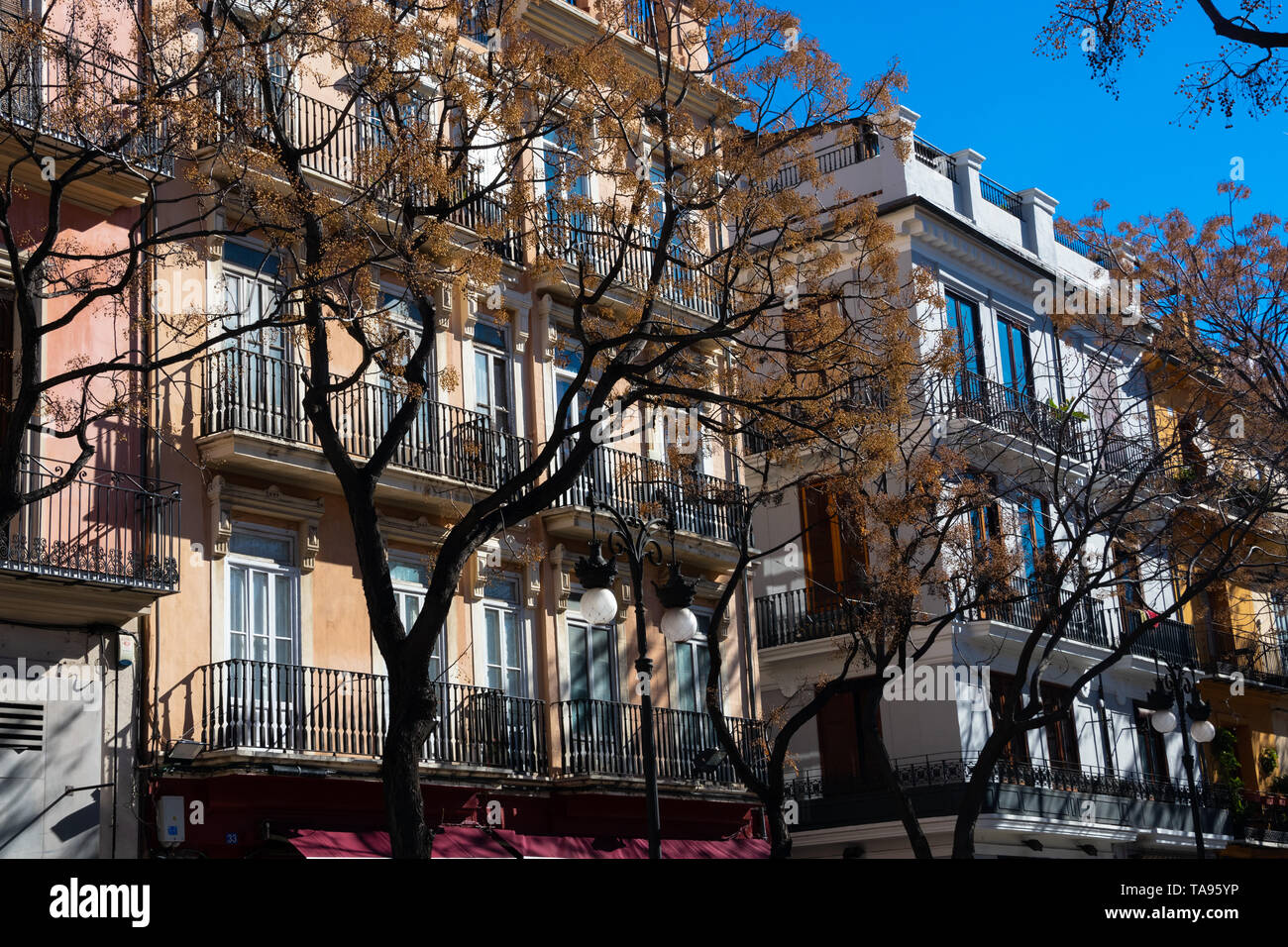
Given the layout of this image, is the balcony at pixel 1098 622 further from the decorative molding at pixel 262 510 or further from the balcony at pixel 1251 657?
the decorative molding at pixel 262 510

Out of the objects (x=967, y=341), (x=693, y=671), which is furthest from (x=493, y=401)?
(x=967, y=341)

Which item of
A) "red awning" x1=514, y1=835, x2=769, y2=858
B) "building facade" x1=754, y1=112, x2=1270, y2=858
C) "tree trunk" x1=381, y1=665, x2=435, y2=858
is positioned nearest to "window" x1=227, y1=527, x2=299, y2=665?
"red awning" x1=514, y1=835, x2=769, y2=858

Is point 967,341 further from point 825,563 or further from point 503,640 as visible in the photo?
point 503,640

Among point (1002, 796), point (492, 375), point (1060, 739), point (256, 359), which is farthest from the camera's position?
point (1060, 739)

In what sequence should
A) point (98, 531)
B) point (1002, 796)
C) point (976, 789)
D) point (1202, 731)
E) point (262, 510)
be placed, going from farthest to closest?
point (1002, 796), point (1202, 731), point (976, 789), point (262, 510), point (98, 531)

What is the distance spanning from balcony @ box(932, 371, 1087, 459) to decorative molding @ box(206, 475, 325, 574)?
13.0 meters

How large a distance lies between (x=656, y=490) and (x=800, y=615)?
329 inches

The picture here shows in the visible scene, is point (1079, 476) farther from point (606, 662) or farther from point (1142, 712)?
point (606, 662)

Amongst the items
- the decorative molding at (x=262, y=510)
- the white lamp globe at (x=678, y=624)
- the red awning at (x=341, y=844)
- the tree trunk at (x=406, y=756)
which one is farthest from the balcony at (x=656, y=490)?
the tree trunk at (x=406, y=756)

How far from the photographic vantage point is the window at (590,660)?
75.0 ft

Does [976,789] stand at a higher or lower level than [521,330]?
lower

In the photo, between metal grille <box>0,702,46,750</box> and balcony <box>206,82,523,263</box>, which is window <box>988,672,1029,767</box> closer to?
balcony <box>206,82,523,263</box>

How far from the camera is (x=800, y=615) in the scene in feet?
97.6

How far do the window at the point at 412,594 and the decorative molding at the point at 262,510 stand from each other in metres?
1.31
